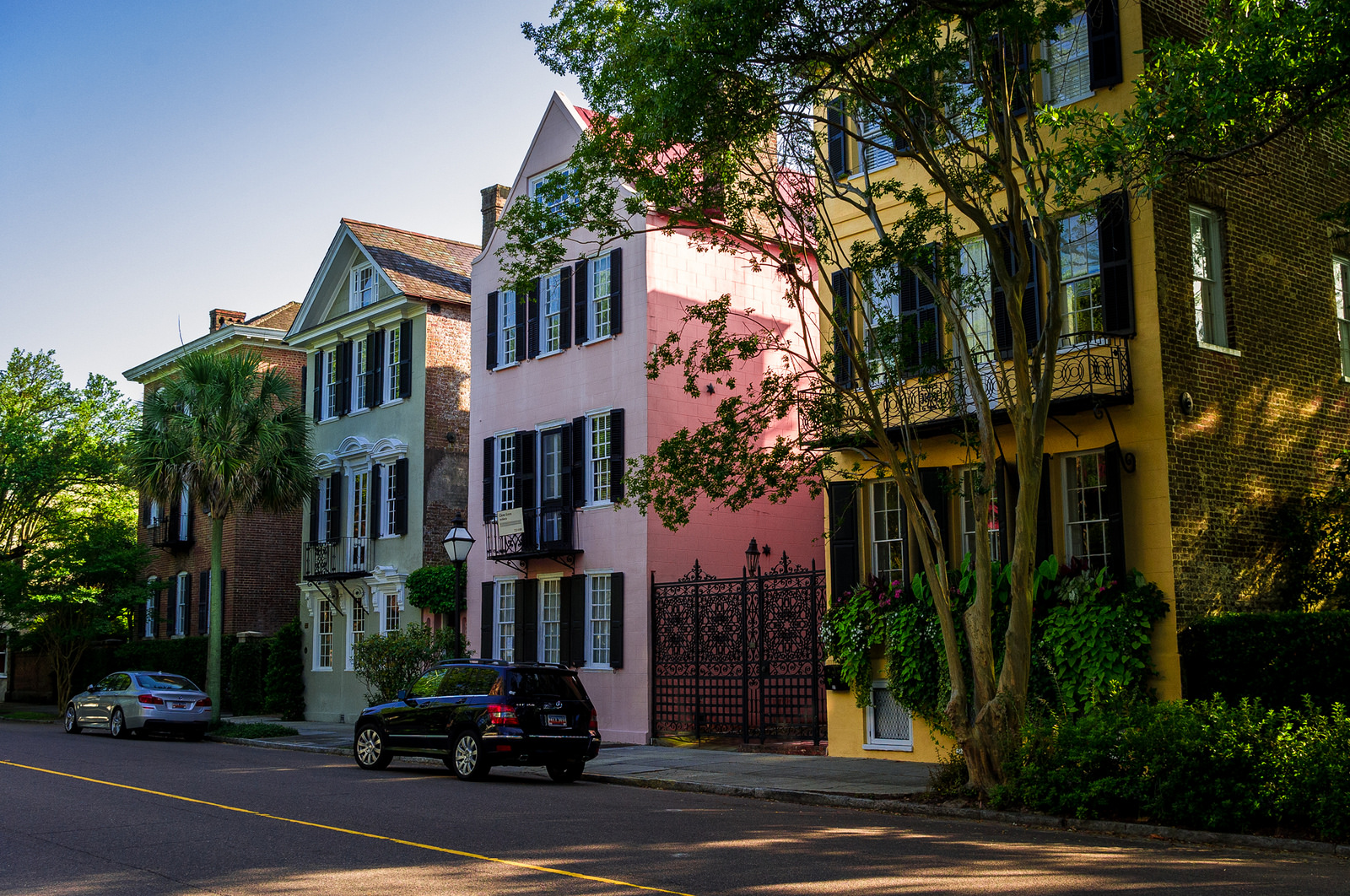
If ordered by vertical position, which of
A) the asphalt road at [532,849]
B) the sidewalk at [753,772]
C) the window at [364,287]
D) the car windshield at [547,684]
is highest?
the window at [364,287]

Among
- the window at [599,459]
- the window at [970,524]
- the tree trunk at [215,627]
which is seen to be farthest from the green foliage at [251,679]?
the window at [970,524]

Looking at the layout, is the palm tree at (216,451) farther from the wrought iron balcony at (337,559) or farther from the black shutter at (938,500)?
the black shutter at (938,500)

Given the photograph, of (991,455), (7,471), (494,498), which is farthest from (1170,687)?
(7,471)

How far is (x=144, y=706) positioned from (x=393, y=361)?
400 inches

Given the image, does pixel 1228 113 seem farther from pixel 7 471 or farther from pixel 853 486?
pixel 7 471

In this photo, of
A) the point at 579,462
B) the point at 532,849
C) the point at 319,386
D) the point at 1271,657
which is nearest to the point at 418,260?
the point at 319,386

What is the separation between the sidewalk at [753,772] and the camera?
14.8 m

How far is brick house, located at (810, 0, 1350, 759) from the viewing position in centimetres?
1571

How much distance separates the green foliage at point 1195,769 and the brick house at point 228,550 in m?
24.6

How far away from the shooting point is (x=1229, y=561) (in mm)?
16109

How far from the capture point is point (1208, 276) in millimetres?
16906

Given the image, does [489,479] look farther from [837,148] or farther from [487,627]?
[837,148]

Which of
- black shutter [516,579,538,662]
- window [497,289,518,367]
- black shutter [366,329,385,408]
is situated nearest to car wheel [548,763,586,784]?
black shutter [516,579,538,662]

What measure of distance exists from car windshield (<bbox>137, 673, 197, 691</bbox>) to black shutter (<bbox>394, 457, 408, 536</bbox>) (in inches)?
230
